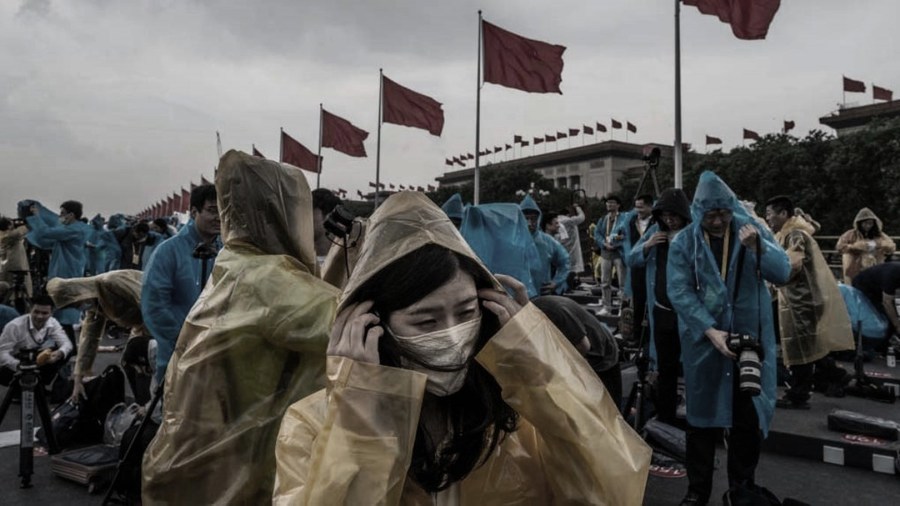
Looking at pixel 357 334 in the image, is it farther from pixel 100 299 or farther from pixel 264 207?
pixel 100 299

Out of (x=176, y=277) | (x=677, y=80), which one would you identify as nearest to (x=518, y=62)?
(x=677, y=80)

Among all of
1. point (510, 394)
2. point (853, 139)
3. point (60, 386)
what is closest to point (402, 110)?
point (60, 386)

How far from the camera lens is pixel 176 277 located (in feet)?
12.0

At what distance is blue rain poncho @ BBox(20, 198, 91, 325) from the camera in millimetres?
9789

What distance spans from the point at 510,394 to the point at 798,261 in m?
5.68

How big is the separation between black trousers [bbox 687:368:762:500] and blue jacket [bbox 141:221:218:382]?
2932mm

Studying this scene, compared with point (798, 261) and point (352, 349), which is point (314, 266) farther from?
point (798, 261)

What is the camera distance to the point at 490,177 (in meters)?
58.3

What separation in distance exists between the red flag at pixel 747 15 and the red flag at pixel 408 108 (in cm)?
801

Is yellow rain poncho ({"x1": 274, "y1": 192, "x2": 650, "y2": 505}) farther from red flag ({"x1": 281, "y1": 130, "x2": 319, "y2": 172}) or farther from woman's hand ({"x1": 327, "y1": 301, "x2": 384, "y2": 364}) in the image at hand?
red flag ({"x1": 281, "y1": 130, "x2": 319, "y2": 172})

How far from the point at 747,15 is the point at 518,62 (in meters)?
4.68

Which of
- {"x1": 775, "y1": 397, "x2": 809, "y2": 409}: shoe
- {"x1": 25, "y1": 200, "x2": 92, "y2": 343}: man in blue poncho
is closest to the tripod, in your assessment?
{"x1": 25, "y1": 200, "x2": 92, "y2": 343}: man in blue poncho

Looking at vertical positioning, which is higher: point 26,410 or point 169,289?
point 169,289

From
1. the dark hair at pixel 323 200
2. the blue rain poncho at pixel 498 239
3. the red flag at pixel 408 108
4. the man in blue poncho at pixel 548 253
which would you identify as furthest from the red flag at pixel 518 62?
the dark hair at pixel 323 200
